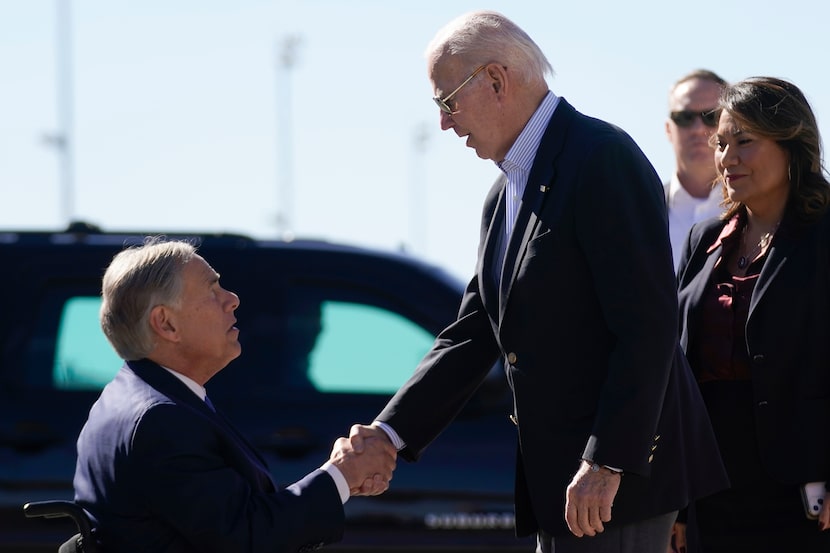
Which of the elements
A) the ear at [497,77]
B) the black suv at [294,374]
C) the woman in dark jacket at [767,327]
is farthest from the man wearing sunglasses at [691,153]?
the ear at [497,77]

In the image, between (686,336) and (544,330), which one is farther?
(686,336)

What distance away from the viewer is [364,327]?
5676 mm

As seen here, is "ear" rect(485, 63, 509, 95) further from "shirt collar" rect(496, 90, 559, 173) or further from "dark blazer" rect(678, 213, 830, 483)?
"dark blazer" rect(678, 213, 830, 483)

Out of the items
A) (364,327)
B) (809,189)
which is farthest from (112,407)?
(364,327)

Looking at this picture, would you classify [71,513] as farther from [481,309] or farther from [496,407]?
[496,407]

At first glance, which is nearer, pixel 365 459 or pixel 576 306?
pixel 576 306

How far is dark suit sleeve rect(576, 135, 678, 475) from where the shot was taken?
330cm

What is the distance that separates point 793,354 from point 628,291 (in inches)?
28.2

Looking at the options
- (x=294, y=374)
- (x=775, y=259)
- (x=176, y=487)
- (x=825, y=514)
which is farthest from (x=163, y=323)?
(x=294, y=374)

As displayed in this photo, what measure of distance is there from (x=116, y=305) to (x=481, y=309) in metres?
1.07

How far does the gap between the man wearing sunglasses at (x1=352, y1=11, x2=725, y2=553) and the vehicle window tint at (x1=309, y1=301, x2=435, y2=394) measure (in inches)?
74.3

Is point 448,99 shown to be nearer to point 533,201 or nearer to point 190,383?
point 533,201

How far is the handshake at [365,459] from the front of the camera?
372cm

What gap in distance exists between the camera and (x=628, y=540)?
3.45m
